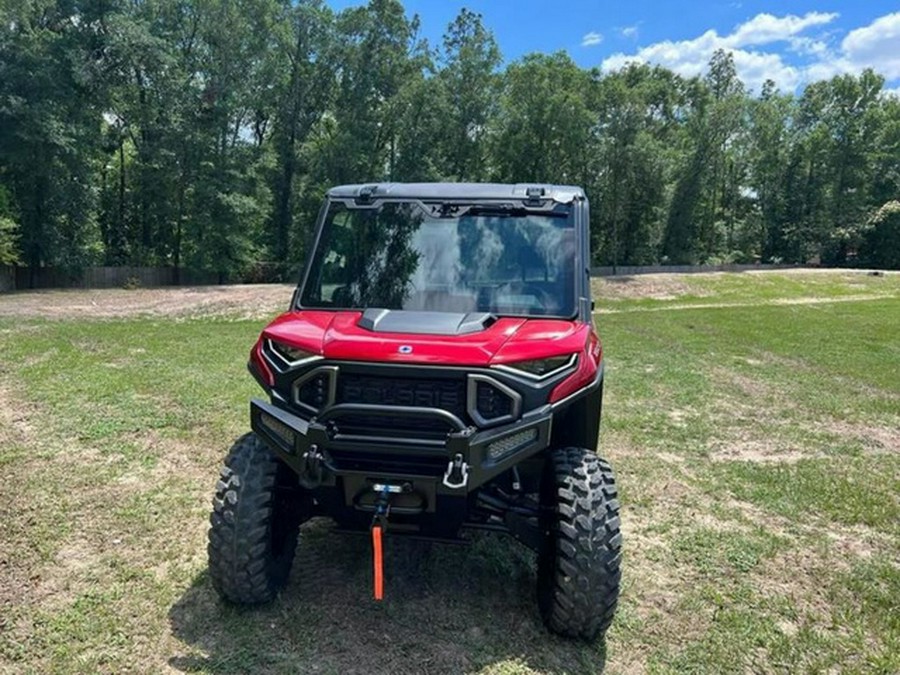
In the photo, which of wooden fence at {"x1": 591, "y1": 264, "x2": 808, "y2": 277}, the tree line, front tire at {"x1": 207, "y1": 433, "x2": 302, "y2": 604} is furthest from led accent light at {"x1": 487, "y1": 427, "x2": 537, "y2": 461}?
wooden fence at {"x1": 591, "y1": 264, "x2": 808, "y2": 277}

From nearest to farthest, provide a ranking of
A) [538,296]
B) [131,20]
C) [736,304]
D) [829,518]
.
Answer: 1. [538,296]
2. [829,518]
3. [736,304]
4. [131,20]

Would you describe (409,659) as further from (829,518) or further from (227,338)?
(227,338)

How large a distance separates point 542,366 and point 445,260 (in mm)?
1039

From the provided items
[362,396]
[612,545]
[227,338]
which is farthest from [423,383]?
[227,338]

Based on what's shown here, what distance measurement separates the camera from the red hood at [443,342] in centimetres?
289

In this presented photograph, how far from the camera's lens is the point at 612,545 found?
298 cm

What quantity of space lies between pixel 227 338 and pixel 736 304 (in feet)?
74.5

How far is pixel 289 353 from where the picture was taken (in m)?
3.15

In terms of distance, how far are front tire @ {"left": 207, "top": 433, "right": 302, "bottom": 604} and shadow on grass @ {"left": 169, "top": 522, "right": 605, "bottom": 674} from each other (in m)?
0.18

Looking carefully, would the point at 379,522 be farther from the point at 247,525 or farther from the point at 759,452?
the point at 759,452

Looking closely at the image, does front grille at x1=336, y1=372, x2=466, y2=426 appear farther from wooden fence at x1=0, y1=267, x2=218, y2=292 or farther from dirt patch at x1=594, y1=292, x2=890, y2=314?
wooden fence at x1=0, y1=267, x2=218, y2=292

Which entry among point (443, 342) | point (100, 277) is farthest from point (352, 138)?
point (443, 342)

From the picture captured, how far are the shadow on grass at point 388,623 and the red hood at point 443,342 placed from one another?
4.62ft

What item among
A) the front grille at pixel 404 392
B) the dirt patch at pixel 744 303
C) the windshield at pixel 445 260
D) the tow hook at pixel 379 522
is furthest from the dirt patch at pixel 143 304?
the tow hook at pixel 379 522
